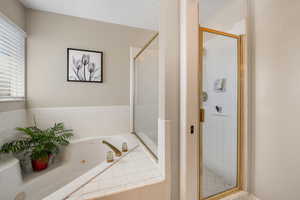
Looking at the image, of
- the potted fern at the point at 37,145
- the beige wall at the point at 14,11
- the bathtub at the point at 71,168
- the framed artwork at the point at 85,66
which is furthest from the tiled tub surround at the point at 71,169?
the beige wall at the point at 14,11

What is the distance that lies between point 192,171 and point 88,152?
1.52 meters

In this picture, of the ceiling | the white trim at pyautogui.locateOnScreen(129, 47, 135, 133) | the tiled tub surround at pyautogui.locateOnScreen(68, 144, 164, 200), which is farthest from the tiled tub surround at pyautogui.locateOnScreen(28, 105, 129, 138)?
the ceiling

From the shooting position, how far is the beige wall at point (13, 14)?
134cm

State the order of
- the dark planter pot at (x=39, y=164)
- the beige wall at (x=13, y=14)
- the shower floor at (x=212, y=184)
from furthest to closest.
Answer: the dark planter pot at (x=39, y=164) < the beige wall at (x=13, y=14) < the shower floor at (x=212, y=184)

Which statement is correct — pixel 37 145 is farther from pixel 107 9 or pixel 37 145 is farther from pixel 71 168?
pixel 107 9

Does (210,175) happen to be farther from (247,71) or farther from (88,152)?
(88,152)

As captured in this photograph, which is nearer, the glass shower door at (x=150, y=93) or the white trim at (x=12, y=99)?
the glass shower door at (x=150, y=93)

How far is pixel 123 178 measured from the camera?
0.94 meters

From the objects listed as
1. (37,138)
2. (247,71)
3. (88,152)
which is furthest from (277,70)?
(37,138)

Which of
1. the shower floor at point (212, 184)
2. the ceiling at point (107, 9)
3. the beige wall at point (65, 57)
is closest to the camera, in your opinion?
the shower floor at point (212, 184)

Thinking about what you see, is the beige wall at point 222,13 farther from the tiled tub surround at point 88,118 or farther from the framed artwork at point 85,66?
the tiled tub surround at point 88,118

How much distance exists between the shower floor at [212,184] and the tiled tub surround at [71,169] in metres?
0.81

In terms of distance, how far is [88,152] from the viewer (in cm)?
181

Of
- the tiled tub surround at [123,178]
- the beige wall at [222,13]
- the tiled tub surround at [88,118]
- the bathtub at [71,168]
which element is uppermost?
the beige wall at [222,13]
